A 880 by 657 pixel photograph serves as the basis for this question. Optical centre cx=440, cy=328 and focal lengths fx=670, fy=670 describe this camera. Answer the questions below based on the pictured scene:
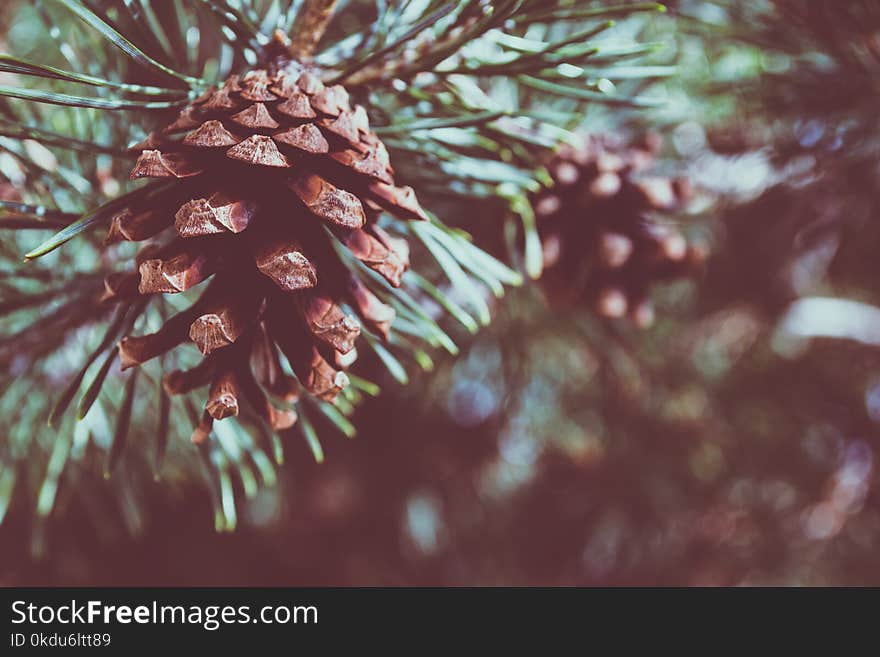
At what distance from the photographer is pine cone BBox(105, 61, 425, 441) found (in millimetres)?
302

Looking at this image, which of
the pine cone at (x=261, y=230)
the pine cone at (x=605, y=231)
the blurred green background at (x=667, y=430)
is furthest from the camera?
the blurred green background at (x=667, y=430)

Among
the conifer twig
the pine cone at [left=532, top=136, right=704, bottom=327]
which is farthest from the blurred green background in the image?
the conifer twig

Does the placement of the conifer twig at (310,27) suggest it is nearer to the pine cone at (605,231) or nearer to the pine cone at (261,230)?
the pine cone at (261,230)

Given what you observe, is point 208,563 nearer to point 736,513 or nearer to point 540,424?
point 540,424

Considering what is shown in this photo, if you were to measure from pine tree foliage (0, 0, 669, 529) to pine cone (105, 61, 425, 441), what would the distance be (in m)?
0.02

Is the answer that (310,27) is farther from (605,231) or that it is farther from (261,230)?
(605,231)

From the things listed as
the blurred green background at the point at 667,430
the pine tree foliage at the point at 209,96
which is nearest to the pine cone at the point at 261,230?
the pine tree foliage at the point at 209,96

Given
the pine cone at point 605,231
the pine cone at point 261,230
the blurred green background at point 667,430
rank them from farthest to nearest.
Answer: the blurred green background at point 667,430, the pine cone at point 605,231, the pine cone at point 261,230

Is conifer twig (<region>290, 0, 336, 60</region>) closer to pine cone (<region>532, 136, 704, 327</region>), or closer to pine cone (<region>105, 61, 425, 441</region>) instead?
pine cone (<region>105, 61, 425, 441</region>)

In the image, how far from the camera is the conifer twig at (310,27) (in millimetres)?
369

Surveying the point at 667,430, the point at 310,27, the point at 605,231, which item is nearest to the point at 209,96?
the point at 310,27

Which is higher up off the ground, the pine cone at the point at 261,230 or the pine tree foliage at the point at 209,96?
the pine tree foliage at the point at 209,96

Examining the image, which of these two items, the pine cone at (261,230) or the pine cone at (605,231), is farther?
the pine cone at (605,231)

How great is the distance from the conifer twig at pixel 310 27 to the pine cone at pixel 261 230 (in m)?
0.05
